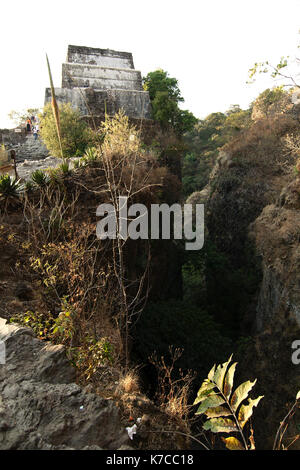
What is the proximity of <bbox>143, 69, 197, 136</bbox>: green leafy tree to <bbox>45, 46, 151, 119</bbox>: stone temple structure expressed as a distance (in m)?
0.64

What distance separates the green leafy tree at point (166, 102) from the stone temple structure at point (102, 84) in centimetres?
64

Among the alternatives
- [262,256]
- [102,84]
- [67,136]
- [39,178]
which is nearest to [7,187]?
[39,178]

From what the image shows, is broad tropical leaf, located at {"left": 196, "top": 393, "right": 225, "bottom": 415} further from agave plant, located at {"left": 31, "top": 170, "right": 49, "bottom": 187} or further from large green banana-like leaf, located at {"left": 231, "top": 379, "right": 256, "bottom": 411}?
agave plant, located at {"left": 31, "top": 170, "right": 49, "bottom": 187}

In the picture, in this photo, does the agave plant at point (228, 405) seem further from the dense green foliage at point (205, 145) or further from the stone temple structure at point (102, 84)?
the dense green foliage at point (205, 145)

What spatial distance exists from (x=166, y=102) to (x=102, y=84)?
465cm

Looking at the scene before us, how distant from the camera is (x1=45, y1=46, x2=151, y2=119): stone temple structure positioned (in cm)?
1777

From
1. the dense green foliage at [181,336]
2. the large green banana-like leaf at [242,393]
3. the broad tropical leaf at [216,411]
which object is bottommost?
the dense green foliage at [181,336]

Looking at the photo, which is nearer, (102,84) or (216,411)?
(216,411)

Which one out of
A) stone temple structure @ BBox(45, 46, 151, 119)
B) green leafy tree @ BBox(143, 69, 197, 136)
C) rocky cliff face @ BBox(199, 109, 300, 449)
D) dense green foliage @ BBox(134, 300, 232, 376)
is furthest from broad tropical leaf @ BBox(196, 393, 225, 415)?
green leafy tree @ BBox(143, 69, 197, 136)

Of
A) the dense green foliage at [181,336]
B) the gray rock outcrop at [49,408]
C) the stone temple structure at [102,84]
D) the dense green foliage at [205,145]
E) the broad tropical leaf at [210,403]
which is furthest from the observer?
the dense green foliage at [205,145]

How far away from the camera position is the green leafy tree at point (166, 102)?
18500 millimetres

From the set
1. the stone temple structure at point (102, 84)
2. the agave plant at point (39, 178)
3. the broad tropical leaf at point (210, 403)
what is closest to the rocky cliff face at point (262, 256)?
the stone temple structure at point (102, 84)

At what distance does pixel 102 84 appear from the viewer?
782 inches

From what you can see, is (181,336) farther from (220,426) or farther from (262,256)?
(220,426)
